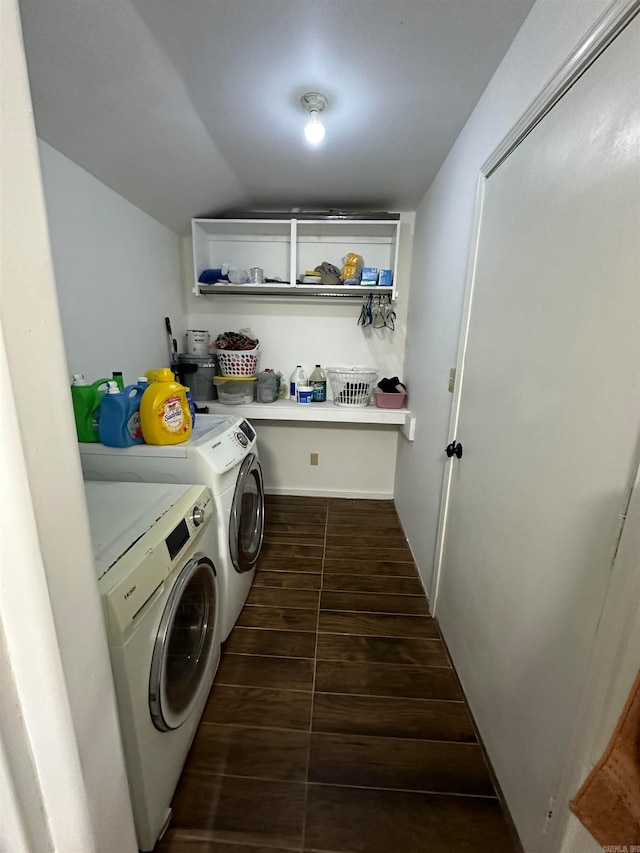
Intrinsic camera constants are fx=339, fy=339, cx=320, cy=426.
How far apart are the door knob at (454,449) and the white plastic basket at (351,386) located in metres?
1.01

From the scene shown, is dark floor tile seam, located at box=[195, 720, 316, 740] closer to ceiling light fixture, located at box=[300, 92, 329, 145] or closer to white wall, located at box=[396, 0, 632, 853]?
white wall, located at box=[396, 0, 632, 853]

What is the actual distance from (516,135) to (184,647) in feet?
6.06

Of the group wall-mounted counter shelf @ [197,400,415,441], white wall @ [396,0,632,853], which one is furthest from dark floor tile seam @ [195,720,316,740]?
wall-mounted counter shelf @ [197,400,415,441]

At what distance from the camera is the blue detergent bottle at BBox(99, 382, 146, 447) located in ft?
4.24

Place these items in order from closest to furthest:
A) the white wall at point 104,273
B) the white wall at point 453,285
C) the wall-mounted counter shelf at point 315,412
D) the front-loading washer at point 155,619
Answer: the front-loading washer at point 155,619, the white wall at point 453,285, the white wall at point 104,273, the wall-mounted counter shelf at point 315,412

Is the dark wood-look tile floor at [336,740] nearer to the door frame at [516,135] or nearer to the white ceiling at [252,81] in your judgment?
the door frame at [516,135]

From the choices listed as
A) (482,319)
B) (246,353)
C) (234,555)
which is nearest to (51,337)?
(234,555)

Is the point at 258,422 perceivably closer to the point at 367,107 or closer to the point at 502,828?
the point at 367,107

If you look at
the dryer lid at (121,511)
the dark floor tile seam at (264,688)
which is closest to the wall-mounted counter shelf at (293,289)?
the dryer lid at (121,511)

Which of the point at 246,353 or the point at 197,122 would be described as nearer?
the point at 197,122

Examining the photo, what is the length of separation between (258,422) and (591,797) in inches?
98.3

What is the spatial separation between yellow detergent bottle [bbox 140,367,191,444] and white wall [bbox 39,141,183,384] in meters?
0.28

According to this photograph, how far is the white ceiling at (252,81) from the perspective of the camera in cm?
97

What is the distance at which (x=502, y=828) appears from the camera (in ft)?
3.09
